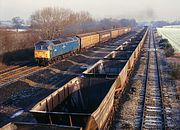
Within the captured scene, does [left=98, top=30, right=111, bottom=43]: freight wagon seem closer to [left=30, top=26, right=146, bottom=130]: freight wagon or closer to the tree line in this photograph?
the tree line

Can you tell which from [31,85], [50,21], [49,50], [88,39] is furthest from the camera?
[50,21]

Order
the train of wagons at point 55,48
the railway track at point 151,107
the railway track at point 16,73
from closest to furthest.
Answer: the railway track at point 151,107 < the railway track at point 16,73 < the train of wagons at point 55,48

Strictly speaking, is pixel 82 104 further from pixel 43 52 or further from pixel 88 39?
pixel 88 39

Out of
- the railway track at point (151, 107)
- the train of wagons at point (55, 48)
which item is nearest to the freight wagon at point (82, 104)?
the railway track at point (151, 107)

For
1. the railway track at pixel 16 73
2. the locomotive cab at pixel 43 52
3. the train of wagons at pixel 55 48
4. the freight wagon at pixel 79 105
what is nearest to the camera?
the freight wagon at pixel 79 105

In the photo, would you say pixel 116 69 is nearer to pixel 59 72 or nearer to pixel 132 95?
pixel 132 95

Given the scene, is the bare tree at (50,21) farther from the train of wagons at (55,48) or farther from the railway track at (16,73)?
the railway track at (16,73)

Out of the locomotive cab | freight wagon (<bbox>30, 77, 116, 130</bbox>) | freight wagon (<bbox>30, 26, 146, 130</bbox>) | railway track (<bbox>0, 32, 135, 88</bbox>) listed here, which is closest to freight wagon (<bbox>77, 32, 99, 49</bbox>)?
the locomotive cab

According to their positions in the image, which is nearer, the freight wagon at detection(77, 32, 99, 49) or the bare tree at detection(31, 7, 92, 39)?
the freight wagon at detection(77, 32, 99, 49)

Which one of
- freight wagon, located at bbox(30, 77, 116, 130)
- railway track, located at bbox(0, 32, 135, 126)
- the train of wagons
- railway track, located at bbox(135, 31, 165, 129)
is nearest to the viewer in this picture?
freight wagon, located at bbox(30, 77, 116, 130)

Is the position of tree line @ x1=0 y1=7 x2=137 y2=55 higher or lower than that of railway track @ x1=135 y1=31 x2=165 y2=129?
higher

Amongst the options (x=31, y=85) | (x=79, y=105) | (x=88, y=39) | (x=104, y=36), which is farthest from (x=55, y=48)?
(x=104, y=36)

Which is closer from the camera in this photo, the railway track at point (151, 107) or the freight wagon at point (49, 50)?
the railway track at point (151, 107)

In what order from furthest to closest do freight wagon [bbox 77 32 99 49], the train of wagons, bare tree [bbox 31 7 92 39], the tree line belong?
bare tree [bbox 31 7 92 39] < freight wagon [bbox 77 32 99 49] < the tree line < the train of wagons
